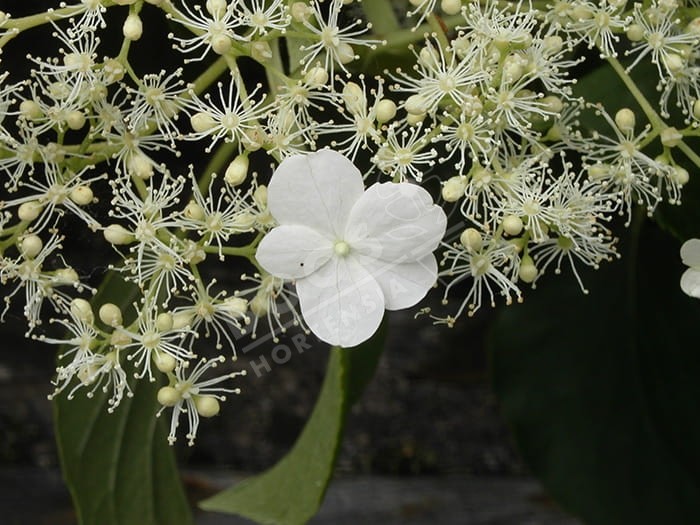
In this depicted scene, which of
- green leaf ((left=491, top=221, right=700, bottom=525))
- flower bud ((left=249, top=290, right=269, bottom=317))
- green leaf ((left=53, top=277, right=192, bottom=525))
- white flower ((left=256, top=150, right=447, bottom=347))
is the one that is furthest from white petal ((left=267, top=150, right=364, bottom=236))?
green leaf ((left=491, top=221, right=700, bottom=525))

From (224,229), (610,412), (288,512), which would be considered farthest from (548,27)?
(610,412)

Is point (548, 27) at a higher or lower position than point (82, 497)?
higher

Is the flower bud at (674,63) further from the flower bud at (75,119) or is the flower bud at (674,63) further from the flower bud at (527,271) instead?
the flower bud at (75,119)

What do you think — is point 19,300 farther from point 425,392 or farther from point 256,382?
point 425,392

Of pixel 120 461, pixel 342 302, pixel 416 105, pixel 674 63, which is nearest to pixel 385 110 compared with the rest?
pixel 416 105

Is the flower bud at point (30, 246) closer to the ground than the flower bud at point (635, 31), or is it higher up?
closer to the ground

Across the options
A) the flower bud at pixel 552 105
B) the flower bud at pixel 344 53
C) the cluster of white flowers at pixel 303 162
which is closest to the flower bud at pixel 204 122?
the cluster of white flowers at pixel 303 162

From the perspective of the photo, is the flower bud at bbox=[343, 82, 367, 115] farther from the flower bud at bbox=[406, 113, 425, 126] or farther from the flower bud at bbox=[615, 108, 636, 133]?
the flower bud at bbox=[615, 108, 636, 133]
